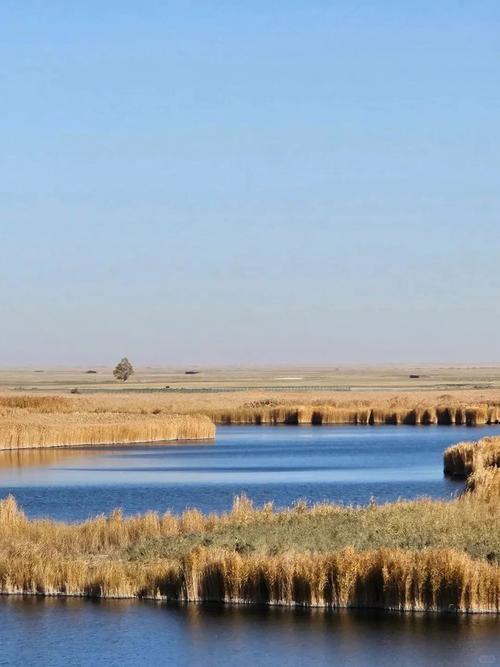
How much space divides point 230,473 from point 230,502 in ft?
34.3

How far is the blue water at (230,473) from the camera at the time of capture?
36.4 m

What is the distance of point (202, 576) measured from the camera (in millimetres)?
20953

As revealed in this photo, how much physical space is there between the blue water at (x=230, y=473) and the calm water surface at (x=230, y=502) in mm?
64

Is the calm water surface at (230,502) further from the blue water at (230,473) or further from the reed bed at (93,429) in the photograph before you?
the reed bed at (93,429)

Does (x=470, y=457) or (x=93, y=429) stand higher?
(x=93, y=429)

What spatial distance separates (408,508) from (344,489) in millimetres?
13073

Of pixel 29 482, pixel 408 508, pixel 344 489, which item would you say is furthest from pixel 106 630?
pixel 29 482

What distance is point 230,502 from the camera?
35.4 metres

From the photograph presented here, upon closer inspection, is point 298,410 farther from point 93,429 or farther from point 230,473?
point 230,473

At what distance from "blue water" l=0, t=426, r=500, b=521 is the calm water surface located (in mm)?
64

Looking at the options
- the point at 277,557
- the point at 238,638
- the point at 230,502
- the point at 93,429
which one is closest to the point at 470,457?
the point at 230,502

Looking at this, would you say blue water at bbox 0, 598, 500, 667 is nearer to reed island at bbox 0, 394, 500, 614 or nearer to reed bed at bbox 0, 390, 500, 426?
reed island at bbox 0, 394, 500, 614

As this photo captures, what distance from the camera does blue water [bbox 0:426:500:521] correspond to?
36438 millimetres

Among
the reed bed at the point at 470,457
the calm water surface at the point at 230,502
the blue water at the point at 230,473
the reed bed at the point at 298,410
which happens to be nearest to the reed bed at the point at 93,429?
the blue water at the point at 230,473
